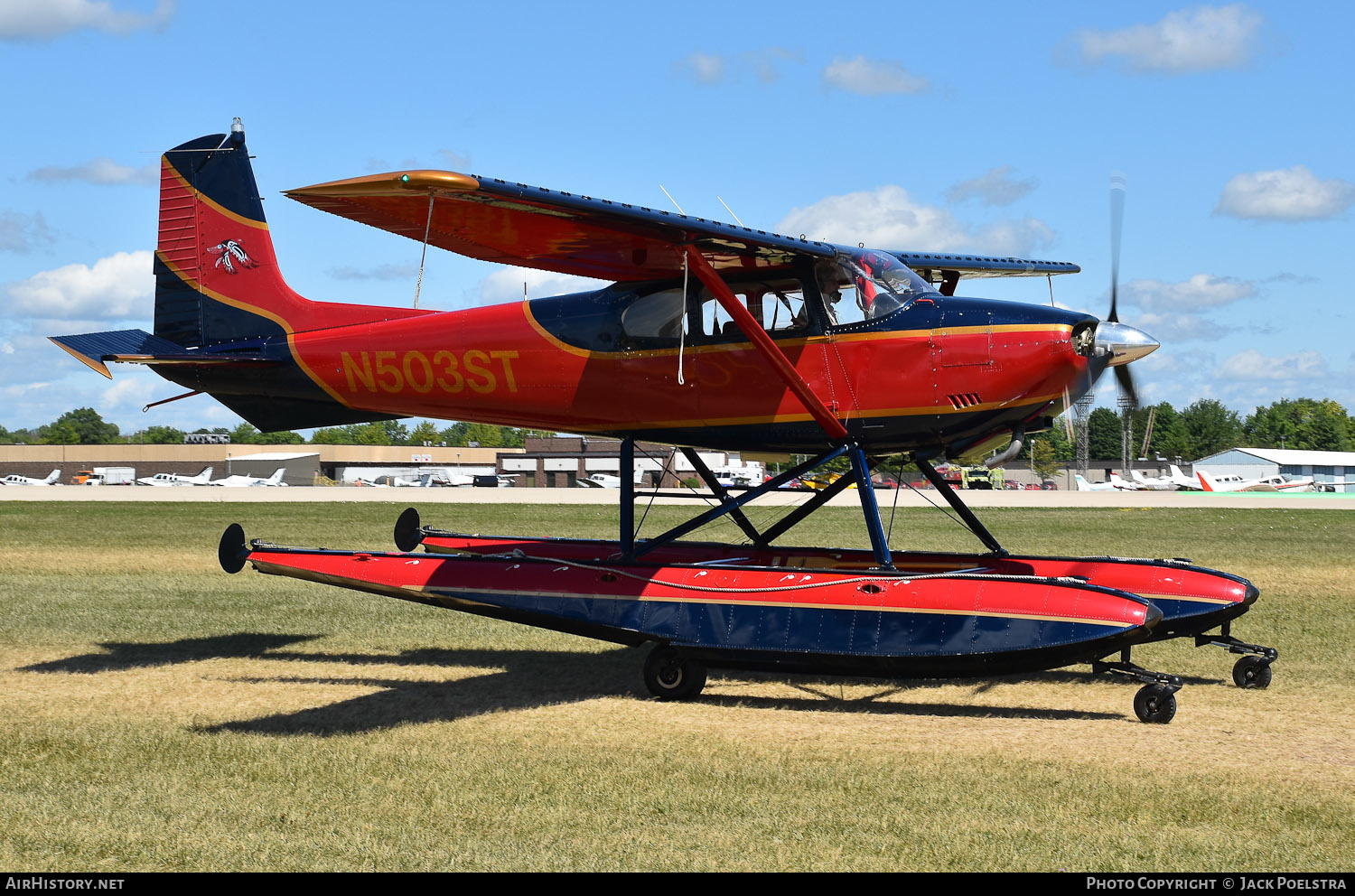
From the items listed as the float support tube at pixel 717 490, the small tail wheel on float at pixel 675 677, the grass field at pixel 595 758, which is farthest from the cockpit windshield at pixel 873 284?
the grass field at pixel 595 758

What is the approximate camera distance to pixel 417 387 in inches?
460

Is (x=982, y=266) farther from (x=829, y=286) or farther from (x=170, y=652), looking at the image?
(x=170, y=652)

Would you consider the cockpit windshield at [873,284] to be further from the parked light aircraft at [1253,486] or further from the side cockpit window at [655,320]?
the parked light aircraft at [1253,486]

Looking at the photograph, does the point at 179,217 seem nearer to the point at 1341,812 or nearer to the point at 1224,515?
the point at 1341,812

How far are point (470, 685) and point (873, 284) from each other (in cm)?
523

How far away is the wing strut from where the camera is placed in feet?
32.9

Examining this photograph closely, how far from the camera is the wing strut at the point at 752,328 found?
1004 cm

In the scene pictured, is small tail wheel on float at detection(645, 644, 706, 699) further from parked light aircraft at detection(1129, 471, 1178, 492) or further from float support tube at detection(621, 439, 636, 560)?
parked light aircraft at detection(1129, 471, 1178, 492)

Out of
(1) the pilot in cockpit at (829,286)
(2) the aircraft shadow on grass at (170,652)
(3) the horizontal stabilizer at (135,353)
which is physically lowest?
(2) the aircraft shadow on grass at (170,652)

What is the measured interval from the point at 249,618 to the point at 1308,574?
1651 centimetres

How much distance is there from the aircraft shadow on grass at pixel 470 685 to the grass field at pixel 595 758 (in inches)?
1.8

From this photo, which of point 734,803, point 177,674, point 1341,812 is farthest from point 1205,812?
point 177,674

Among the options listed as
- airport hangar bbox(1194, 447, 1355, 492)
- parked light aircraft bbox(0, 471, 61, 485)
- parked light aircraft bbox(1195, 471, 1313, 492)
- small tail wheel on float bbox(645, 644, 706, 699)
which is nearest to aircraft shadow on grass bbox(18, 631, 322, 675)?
small tail wheel on float bbox(645, 644, 706, 699)

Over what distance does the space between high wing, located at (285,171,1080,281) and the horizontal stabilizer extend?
3.37 meters
